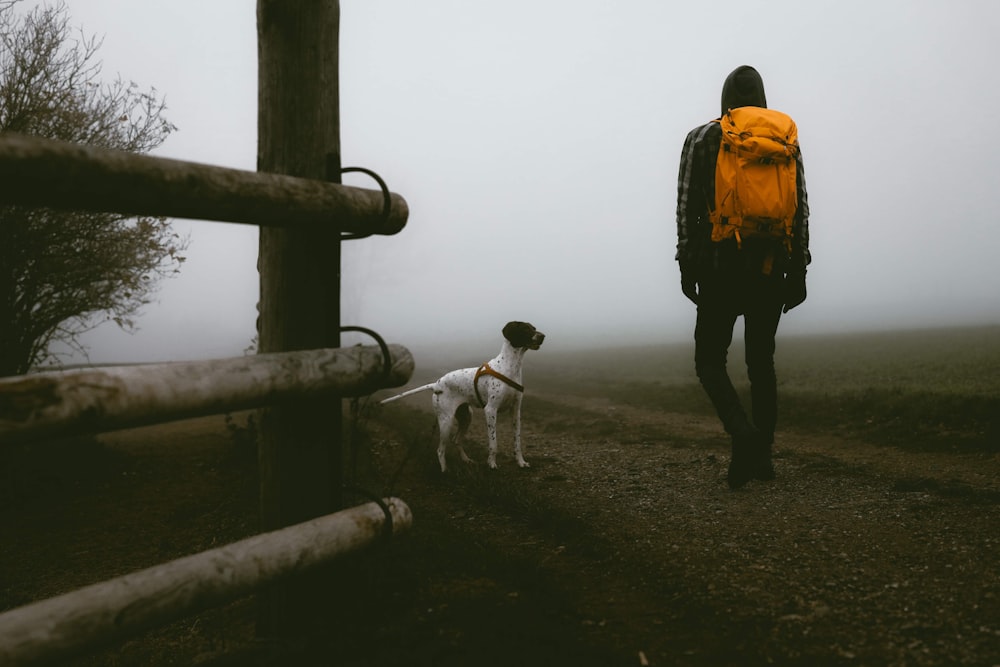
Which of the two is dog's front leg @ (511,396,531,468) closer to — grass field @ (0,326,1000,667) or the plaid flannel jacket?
grass field @ (0,326,1000,667)

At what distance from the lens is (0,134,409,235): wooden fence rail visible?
6.49ft

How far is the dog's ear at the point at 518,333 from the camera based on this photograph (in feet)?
24.9

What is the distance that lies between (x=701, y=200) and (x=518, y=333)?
314 centimetres

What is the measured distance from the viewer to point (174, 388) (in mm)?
2164

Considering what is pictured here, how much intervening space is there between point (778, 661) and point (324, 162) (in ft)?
9.32

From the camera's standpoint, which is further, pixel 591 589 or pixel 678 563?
pixel 678 563

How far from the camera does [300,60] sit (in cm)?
293

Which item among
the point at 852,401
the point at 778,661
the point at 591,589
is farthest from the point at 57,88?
the point at 852,401

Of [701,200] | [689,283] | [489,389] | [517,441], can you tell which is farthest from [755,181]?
[489,389]

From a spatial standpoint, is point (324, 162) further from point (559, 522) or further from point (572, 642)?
point (559, 522)

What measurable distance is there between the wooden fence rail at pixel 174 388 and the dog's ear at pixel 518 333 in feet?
15.3

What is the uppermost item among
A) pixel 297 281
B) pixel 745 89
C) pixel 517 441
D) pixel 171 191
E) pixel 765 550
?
pixel 745 89

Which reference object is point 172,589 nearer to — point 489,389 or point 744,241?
point 744,241

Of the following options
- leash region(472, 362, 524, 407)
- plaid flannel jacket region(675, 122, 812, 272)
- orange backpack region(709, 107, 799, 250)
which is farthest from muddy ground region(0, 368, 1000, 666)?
orange backpack region(709, 107, 799, 250)
